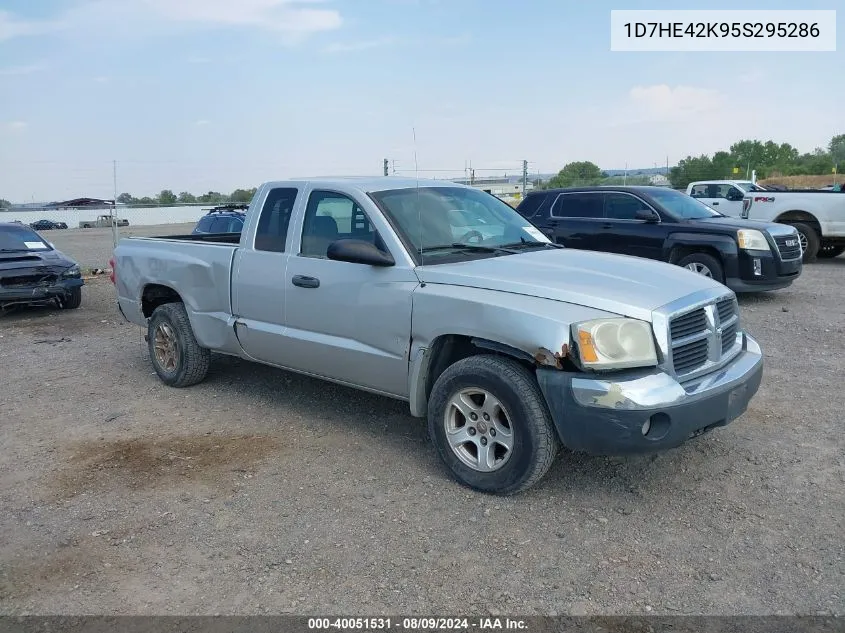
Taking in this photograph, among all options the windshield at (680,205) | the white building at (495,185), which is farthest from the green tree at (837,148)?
the windshield at (680,205)

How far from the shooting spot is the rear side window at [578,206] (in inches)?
450

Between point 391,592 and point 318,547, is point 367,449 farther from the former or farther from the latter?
point 391,592

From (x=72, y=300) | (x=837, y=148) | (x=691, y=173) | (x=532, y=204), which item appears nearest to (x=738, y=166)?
(x=691, y=173)

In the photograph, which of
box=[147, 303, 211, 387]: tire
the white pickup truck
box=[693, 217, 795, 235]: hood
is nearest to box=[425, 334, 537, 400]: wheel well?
box=[147, 303, 211, 387]: tire

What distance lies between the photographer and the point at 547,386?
12.8 ft

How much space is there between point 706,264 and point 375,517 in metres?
7.80

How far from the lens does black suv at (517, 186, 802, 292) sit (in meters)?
10.2

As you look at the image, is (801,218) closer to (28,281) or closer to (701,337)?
(701,337)

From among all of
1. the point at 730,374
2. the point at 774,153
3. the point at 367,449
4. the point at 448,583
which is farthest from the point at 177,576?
the point at 774,153

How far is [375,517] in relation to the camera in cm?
405

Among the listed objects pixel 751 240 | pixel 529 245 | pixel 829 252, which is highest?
pixel 529 245

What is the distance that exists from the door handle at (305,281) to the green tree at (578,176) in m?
23.1

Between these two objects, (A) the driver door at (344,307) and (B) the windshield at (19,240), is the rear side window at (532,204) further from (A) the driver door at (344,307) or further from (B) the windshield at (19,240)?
(B) the windshield at (19,240)

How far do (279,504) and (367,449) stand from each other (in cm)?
93
